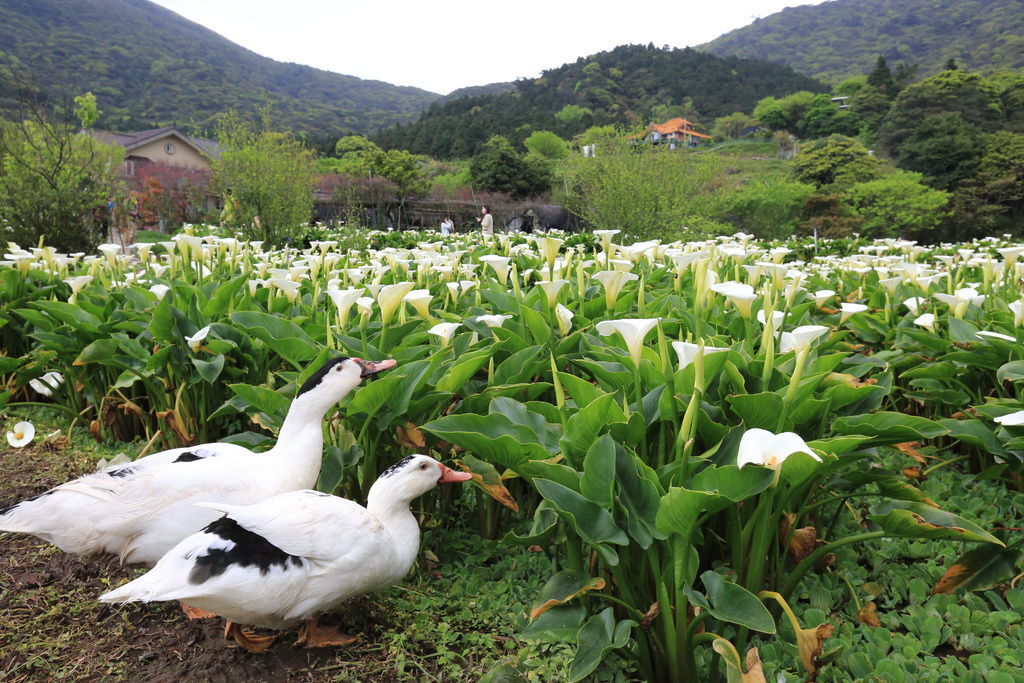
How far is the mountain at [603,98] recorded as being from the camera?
70188 millimetres

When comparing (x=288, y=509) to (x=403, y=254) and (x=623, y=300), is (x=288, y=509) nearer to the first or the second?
(x=623, y=300)

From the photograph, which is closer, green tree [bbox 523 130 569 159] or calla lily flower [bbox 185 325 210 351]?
calla lily flower [bbox 185 325 210 351]

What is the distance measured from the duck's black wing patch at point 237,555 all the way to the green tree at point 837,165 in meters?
42.4

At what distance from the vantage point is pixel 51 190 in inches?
357

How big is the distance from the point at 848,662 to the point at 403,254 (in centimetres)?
403

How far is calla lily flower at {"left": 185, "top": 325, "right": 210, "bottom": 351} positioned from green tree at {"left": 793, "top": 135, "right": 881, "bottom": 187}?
41.6 m

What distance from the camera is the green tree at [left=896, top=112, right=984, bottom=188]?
37031 millimetres

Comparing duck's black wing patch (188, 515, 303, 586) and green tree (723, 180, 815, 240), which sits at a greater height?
duck's black wing patch (188, 515, 303, 586)

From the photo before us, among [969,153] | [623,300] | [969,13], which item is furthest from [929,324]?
[969,13]

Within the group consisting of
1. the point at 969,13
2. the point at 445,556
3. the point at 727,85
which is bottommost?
the point at 445,556

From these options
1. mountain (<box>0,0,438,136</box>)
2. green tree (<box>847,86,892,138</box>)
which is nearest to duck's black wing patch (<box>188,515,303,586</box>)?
mountain (<box>0,0,438,136</box>)

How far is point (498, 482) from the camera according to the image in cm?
216

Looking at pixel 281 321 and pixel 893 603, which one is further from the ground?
pixel 281 321

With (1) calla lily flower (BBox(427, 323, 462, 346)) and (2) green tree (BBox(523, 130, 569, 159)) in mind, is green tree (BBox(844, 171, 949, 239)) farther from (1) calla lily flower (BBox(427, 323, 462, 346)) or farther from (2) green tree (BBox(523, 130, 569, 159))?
(1) calla lily flower (BBox(427, 323, 462, 346))
